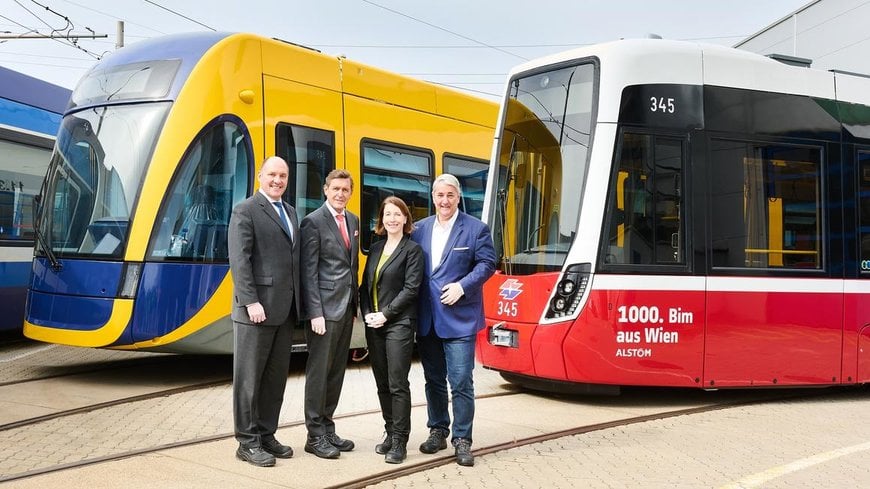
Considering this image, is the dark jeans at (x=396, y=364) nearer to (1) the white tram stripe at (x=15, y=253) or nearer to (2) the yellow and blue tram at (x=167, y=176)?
(2) the yellow and blue tram at (x=167, y=176)

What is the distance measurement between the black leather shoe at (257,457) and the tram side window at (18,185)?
6881 millimetres

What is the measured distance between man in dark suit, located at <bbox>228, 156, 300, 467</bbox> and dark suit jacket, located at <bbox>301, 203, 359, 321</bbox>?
0.07 meters

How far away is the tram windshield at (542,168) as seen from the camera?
25.2ft

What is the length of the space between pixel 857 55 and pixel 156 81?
16.2 metres

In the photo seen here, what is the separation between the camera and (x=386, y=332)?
5738mm

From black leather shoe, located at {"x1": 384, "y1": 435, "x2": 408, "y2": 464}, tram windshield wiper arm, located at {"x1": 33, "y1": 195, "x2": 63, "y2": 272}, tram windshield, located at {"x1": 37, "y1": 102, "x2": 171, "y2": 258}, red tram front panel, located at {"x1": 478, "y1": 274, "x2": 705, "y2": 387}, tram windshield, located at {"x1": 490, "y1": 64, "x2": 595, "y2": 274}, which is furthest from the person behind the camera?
tram windshield wiper arm, located at {"x1": 33, "y1": 195, "x2": 63, "y2": 272}

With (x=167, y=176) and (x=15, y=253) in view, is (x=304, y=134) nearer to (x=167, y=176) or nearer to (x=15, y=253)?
(x=167, y=176)

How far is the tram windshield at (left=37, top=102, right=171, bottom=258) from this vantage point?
812cm

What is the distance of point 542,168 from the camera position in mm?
8000

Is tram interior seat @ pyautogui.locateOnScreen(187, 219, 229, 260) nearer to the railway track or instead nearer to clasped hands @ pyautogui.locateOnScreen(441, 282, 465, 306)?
the railway track

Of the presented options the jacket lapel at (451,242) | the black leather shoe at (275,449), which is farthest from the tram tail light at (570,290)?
the black leather shoe at (275,449)

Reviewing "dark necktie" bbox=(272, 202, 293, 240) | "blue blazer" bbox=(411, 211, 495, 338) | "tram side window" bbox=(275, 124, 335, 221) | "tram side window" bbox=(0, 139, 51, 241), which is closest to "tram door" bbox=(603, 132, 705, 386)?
"blue blazer" bbox=(411, 211, 495, 338)

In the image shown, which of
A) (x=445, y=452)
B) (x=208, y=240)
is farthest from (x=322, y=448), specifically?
(x=208, y=240)

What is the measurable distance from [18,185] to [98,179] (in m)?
3.56
